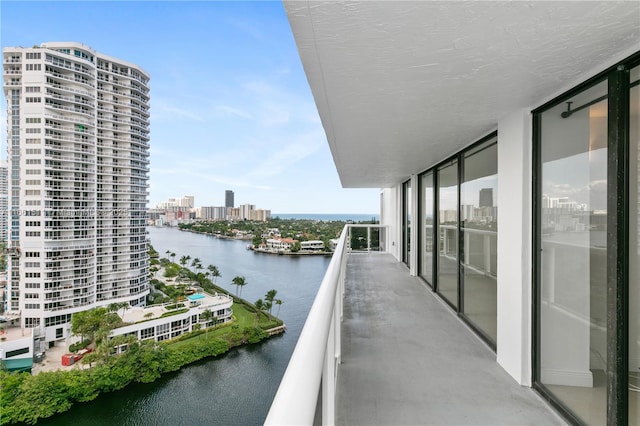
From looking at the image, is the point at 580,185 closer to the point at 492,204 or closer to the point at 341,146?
the point at 492,204

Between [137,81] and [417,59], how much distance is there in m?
36.9

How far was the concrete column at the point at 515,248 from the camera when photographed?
8.81 ft

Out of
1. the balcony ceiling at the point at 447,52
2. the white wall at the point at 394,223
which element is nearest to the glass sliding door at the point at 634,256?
the balcony ceiling at the point at 447,52

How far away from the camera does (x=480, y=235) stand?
384cm

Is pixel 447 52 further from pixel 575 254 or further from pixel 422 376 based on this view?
pixel 422 376

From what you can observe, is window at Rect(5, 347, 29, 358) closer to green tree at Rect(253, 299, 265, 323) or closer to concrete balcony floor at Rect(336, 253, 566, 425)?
green tree at Rect(253, 299, 265, 323)

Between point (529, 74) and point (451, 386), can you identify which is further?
point (451, 386)

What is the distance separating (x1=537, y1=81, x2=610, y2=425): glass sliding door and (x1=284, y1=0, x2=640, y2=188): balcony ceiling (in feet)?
1.02

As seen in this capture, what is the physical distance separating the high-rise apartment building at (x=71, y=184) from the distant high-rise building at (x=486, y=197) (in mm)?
30235

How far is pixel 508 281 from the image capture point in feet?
9.57

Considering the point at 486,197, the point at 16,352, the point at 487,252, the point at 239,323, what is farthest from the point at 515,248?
the point at 16,352

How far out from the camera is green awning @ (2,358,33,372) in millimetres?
20531

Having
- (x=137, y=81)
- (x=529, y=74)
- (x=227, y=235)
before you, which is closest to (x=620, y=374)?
(x=529, y=74)

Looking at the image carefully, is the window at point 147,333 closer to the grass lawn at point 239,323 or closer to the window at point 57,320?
the grass lawn at point 239,323
